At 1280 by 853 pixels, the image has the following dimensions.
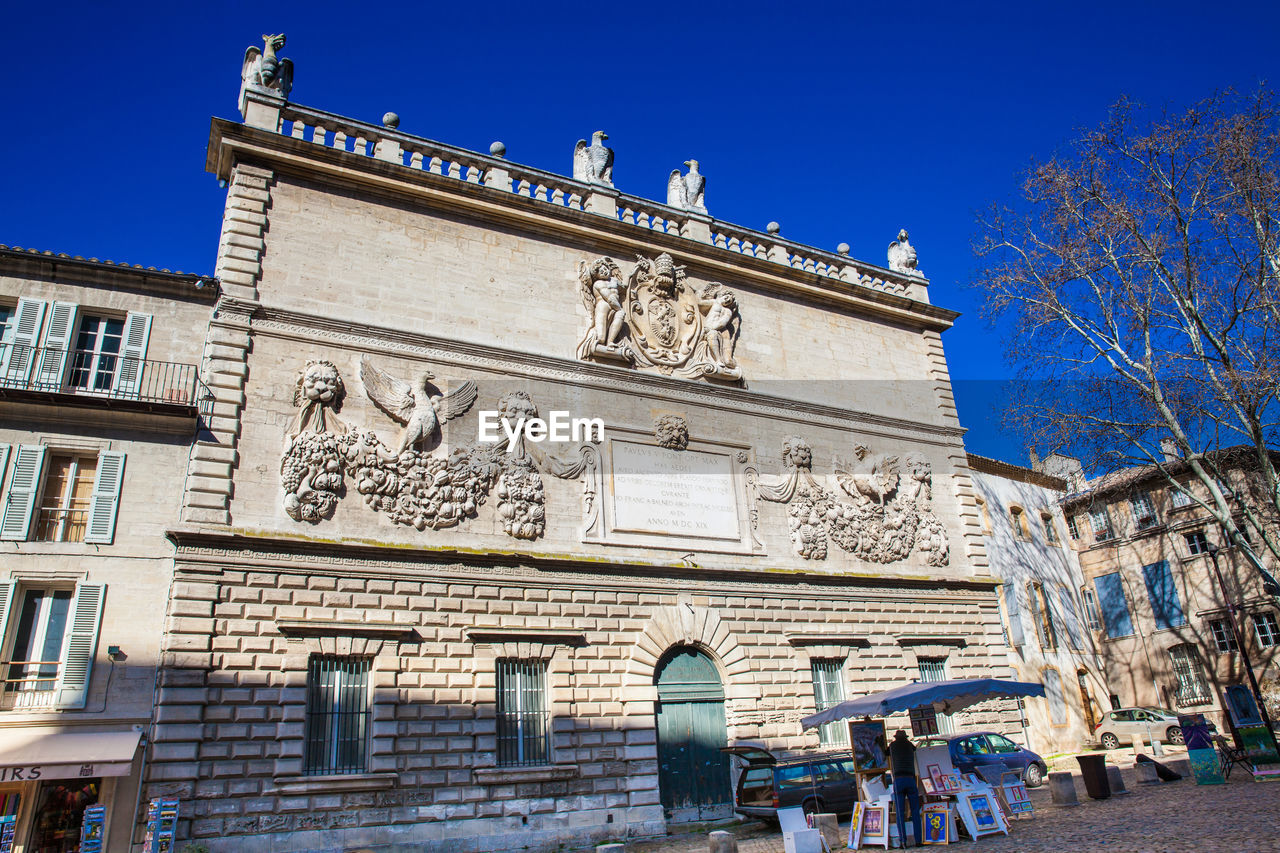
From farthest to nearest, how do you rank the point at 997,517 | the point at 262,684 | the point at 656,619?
the point at 997,517
the point at 656,619
the point at 262,684

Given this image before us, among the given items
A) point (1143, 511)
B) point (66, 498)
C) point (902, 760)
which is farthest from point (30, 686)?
point (1143, 511)

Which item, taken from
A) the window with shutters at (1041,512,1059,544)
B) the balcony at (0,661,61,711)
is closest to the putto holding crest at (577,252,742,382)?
the balcony at (0,661,61,711)

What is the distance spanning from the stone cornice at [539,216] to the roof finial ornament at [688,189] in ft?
5.01

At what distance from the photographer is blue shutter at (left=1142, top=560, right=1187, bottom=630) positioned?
30734mm

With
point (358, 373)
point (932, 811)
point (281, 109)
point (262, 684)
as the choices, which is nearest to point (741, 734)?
point (932, 811)

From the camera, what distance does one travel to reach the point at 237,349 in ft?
47.0

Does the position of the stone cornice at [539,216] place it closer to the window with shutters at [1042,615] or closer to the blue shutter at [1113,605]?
the window with shutters at [1042,615]

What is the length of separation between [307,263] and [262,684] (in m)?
7.08

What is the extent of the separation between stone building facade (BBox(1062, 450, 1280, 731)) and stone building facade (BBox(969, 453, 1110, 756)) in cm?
104

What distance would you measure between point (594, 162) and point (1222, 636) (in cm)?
2552

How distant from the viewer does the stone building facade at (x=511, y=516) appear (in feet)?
42.8

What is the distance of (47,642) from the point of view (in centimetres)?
1209

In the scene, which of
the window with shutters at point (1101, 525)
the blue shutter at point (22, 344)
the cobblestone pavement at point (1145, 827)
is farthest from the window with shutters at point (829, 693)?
A: the window with shutters at point (1101, 525)

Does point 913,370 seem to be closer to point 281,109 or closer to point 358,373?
point 358,373
